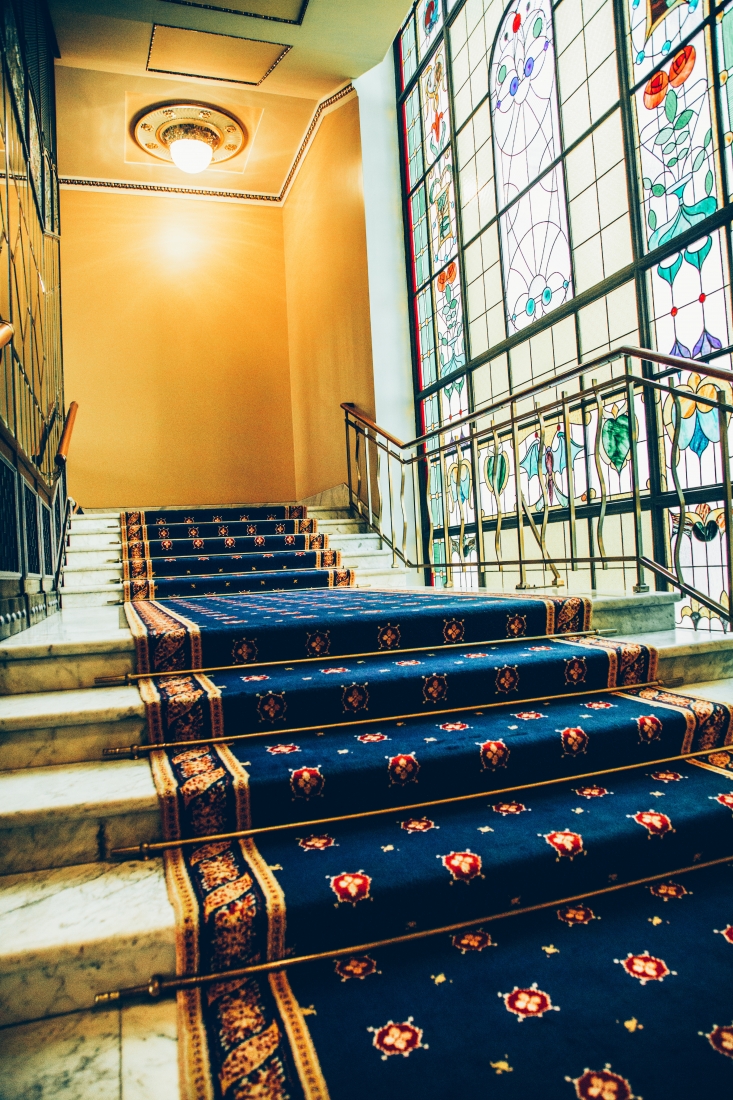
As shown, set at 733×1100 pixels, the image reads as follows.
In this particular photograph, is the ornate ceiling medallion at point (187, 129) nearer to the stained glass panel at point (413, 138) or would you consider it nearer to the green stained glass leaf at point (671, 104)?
the stained glass panel at point (413, 138)

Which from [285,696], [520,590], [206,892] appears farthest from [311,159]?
[206,892]

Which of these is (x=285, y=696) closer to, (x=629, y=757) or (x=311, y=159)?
(x=629, y=757)

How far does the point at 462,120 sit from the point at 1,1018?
592cm

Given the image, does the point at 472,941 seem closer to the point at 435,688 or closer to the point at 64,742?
the point at 435,688

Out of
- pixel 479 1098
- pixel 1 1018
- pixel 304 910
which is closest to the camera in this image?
pixel 479 1098

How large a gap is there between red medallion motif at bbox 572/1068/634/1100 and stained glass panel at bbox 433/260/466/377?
478 cm

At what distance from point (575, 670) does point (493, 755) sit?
2.20 feet

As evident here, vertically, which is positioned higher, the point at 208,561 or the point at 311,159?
the point at 311,159

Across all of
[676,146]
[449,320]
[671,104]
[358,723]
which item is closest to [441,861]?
[358,723]

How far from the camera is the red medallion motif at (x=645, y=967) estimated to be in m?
1.39

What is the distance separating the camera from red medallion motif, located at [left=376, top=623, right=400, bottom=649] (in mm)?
2699

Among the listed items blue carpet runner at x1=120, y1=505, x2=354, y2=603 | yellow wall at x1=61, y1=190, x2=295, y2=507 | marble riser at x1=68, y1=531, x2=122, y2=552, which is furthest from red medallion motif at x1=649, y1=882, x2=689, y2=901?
yellow wall at x1=61, y1=190, x2=295, y2=507

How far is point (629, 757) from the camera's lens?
217 cm

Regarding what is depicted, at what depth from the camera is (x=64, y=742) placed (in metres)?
1.97
